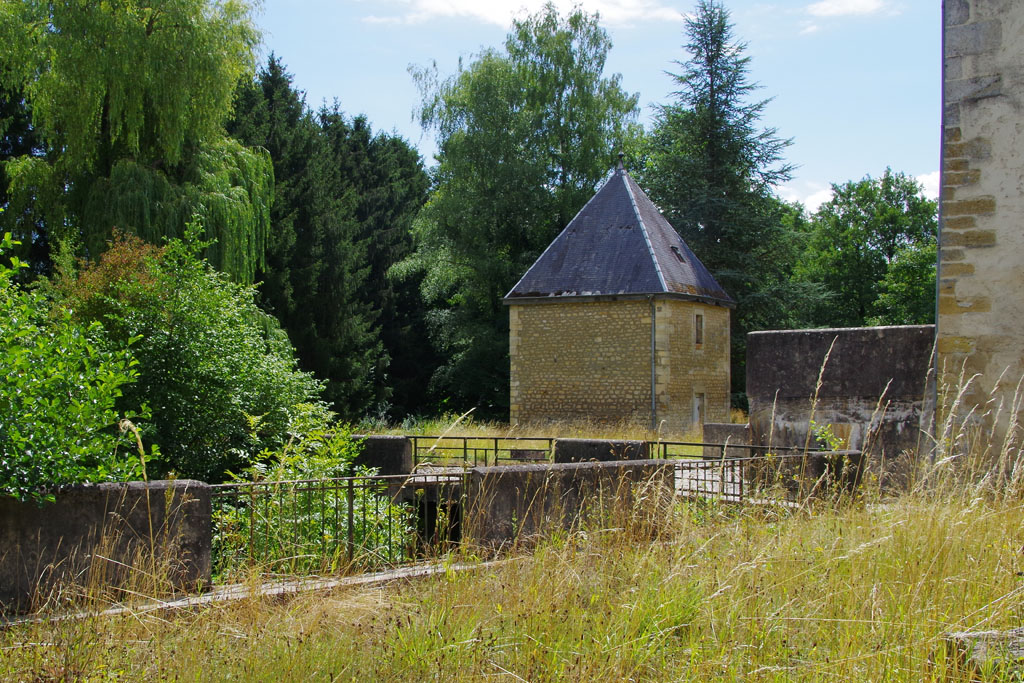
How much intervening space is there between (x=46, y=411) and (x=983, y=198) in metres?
7.02

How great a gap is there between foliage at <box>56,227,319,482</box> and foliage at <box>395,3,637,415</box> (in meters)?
19.1

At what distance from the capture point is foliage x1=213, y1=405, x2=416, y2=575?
18.6ft

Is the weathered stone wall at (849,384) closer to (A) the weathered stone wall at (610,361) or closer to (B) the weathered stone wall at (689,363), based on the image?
→ (B) the weathered stone wall at (689,363)

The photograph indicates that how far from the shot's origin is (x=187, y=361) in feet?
33.1

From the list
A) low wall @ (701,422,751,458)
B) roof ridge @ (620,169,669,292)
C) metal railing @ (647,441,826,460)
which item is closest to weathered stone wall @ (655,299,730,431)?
roof ridge @ (620,169,669,292)

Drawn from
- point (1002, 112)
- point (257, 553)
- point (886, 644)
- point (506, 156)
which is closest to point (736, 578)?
point (886, 644)

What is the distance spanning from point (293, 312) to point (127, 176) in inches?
319

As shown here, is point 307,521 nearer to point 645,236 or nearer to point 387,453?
point 387,453

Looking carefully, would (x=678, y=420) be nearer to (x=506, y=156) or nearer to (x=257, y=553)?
(x=506, y=156)

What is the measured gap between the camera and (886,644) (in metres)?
3.44

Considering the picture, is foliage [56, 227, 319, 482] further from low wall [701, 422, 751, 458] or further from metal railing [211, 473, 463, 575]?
low wall [701, 422, 751, 458]

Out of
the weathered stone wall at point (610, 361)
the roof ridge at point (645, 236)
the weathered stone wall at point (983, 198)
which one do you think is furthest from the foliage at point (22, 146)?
the weathered stone wall at point (983, 198)

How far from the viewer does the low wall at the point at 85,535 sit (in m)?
5.21

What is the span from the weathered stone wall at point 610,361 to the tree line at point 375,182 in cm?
500
